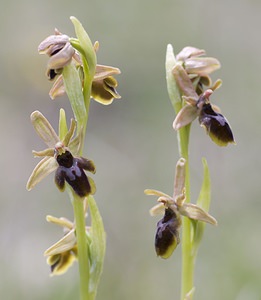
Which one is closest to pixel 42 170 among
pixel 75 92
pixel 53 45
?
pixel 75 92

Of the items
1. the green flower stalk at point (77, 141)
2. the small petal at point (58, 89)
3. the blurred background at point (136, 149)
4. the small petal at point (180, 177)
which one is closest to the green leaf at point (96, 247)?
the green flower stalk at point (77, 141)

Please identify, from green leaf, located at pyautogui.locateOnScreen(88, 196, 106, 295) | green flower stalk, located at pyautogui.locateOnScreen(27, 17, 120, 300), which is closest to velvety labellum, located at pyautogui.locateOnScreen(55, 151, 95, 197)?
green flower stalk, located at pyautogui.locateOnScreen(27, 17, 120, 300)

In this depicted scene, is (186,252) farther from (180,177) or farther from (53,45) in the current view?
(53,45)

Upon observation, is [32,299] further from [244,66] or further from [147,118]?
[244,66]

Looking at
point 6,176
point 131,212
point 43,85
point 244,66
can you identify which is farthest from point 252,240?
point 43,85

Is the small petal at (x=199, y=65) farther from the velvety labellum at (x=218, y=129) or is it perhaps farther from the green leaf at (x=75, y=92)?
the green leaf at (x=75, y=92)

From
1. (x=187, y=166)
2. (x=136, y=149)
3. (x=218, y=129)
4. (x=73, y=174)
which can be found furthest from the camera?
(x=136, y=149)

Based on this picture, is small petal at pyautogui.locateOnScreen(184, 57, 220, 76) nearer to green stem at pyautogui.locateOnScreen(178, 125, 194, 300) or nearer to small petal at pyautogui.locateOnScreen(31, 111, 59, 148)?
green stem at pyautogui.locateOnScreen(178, 125, 194, 300)
